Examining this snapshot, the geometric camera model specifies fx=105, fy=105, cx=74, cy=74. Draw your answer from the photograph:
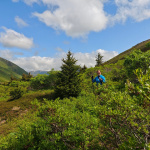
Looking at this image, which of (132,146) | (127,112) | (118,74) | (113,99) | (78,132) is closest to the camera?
(132,146)

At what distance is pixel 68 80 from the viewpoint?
54.7 feet

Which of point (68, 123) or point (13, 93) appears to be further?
point (13, 93)

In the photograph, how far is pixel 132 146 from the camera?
2727 mm

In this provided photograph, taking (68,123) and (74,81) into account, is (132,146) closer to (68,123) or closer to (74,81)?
(68,123)

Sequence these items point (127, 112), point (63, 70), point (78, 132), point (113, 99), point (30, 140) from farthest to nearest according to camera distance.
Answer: point (63, 70), point (30, 140), point (78, 132), point (113, 99), point (127, 112)

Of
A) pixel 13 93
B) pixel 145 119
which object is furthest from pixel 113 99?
pixel 13 93

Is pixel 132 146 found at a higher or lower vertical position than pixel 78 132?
higher

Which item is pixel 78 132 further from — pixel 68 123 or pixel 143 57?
pixel 143 57

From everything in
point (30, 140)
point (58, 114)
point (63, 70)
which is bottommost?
point (30, 140)

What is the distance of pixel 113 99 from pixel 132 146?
4.52 feet

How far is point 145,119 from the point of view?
3408mm

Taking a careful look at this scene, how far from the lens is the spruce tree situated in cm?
1570

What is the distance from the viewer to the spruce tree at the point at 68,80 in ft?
51.5

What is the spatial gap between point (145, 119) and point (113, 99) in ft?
3.75
